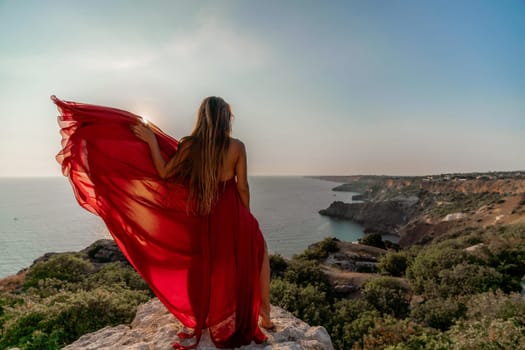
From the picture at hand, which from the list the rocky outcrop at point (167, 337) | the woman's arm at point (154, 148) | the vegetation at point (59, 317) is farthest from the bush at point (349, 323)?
the woman's arm at point (154, 148)

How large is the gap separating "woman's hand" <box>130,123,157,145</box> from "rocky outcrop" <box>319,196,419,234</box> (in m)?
63.5

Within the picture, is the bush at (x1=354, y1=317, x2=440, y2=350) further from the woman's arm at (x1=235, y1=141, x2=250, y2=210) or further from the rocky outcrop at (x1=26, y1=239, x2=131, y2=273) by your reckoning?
the rocky outcrop at (x1=26, y1=239, x2=131, y2=273)

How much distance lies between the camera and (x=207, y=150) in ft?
9.74

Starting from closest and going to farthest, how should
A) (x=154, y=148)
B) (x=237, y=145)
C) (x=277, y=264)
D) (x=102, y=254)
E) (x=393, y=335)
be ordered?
(x=237, y=145) → (x=154, y=148) → (x=393, y=335) → (x=277, y=264) → (x=102, y=254)

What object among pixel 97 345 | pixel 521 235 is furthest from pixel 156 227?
pixel 521 235

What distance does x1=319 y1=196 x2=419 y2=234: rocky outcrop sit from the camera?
62.5 meters

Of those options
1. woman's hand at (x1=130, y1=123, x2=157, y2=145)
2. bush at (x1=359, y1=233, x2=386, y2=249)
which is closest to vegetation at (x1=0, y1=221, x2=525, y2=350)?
woman's hand at (x1=130, y1=123, x2=157, y2=145)

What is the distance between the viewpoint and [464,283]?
860 cm

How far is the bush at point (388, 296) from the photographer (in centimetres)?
893

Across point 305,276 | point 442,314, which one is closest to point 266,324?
point 442,314

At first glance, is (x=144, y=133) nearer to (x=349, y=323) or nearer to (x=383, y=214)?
(x=349, y=323)

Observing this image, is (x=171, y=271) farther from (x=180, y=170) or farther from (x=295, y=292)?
(x=295, y=292)

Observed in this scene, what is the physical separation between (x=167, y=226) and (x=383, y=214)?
68590mm

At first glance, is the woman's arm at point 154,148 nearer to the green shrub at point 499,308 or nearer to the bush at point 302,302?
the green shrub at point 499,308
